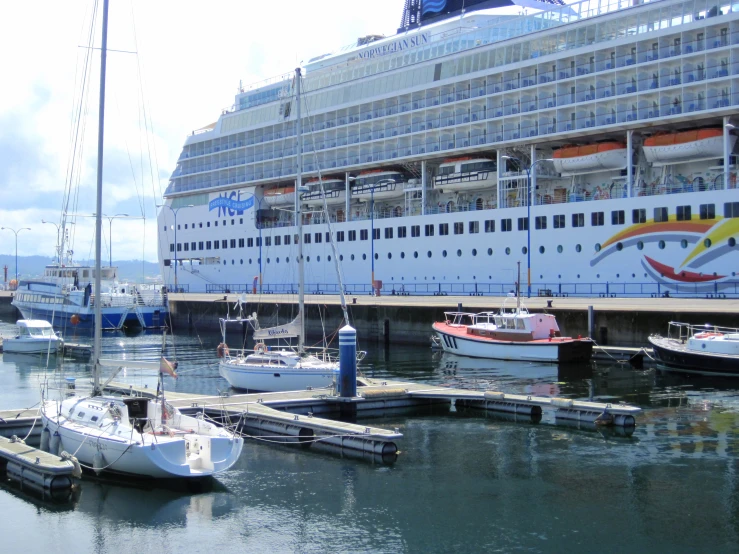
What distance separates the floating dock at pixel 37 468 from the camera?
51.2 ft

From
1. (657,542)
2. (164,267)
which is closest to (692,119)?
(657,542)

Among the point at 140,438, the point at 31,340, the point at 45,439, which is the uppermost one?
the point at 31,340

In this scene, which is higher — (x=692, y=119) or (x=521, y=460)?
(x=692, y=119)

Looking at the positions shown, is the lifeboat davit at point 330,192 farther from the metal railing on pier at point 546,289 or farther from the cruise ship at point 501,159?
the metal railing on pier at point 546,289

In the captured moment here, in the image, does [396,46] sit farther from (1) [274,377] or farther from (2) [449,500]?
(2) [449,500]

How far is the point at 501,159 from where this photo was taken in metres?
47.3

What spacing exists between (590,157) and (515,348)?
12.6 m

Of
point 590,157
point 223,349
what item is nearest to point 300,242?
point 223,349

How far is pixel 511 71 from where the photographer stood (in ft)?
154

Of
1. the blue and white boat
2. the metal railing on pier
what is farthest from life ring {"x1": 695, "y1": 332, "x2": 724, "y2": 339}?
the blue and white boat

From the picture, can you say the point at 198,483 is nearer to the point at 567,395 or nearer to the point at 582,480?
the point at 582,480

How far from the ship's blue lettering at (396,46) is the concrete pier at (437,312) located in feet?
51.8

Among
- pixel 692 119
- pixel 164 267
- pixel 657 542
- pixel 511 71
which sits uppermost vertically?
pixel 511 71

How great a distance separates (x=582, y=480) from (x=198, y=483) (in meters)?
6.93
